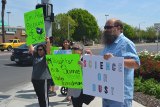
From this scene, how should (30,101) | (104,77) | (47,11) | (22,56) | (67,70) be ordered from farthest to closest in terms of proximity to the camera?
(22,56) < (47,11) < (30,101) < (67,70) < (104,77)

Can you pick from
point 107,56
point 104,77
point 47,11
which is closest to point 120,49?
point 107,56

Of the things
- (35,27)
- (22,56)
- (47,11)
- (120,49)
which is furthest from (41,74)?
(22,56)

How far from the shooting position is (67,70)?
667 centimetres

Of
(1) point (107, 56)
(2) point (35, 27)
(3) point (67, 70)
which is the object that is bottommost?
(3) point (67, 70)

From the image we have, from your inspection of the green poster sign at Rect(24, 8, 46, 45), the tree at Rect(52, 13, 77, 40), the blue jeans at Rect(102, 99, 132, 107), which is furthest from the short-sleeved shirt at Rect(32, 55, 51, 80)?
the tree at Rect(52, 13, 77, 40)

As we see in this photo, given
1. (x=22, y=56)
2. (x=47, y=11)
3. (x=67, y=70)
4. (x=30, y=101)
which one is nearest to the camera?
(x=67, y=70)

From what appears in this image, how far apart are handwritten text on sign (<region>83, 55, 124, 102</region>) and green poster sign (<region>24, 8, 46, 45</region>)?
308cm

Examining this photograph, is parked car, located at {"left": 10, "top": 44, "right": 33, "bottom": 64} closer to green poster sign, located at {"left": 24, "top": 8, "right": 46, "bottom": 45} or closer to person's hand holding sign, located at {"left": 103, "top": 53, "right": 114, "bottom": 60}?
green poster sign, located at {"left": 24, "top": 8, "right": 46, "bottom": 45}

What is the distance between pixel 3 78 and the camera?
18297 mm

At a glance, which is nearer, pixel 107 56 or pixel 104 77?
pixel 107 56

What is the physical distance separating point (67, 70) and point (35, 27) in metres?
2.24

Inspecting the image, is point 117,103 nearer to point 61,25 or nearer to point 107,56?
point 107,56

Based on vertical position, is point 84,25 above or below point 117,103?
above

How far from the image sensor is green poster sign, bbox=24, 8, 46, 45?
843cm
